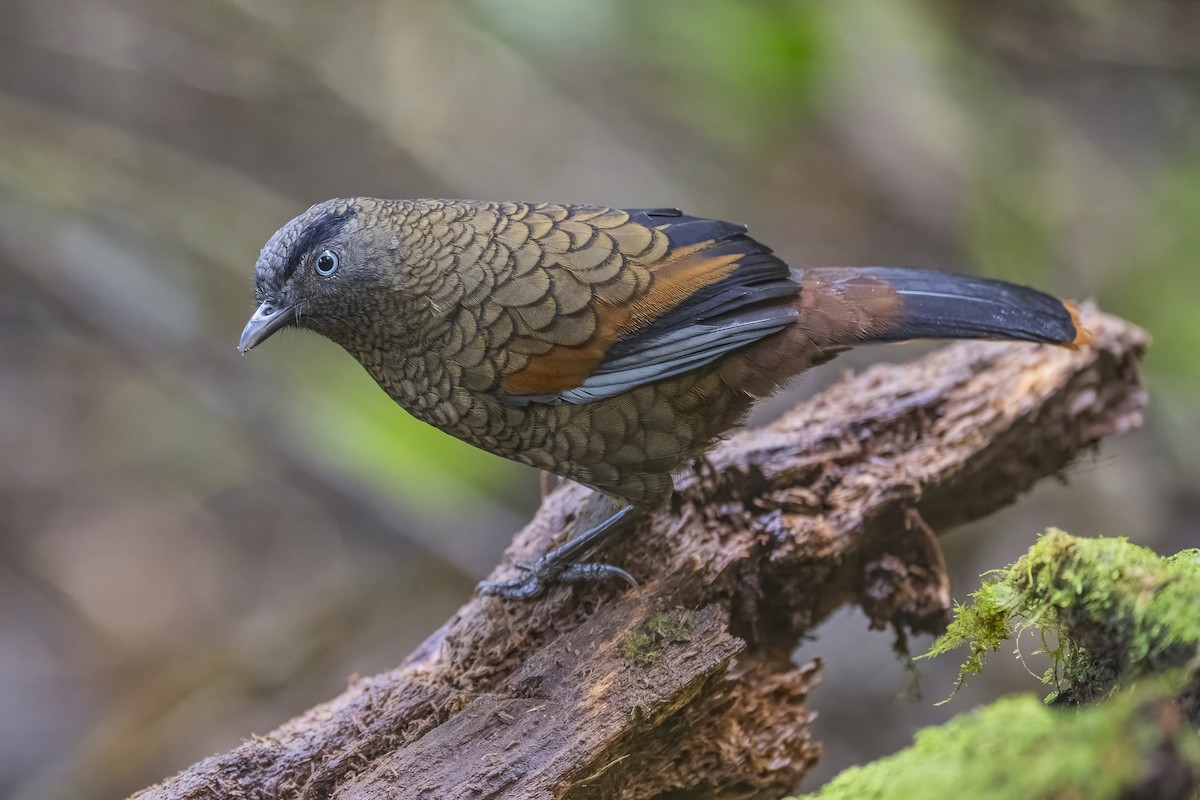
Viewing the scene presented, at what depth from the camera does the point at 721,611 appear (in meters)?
3.07

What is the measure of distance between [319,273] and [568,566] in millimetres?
1287

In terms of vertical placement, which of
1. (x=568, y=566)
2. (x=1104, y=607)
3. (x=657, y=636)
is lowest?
(x=1104, y=607)

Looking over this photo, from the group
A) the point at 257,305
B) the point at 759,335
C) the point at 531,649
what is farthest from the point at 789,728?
the point at 257,305

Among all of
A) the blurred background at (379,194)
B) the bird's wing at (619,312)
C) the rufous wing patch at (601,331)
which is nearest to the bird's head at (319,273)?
the bird's wing at (619,312)

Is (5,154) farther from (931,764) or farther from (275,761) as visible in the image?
(931,764)

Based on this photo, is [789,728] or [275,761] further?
[789,728]

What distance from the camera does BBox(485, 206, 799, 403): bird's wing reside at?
3.24 metres

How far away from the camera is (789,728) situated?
339 centimetres

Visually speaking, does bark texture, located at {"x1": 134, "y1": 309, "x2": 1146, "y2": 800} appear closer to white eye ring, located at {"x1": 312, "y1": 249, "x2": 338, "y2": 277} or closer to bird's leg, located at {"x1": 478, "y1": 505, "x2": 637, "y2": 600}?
bird's leg, located at {"x1": 478, "y1": 505, "x2": 637, "y2": 600}

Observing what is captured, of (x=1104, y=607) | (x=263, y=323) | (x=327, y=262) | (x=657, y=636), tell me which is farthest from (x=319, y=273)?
(x=1104, y=607)

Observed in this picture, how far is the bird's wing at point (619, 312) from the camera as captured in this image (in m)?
3.24

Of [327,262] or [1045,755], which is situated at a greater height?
[327,262]

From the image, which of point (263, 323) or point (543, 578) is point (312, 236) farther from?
point (543, 578)

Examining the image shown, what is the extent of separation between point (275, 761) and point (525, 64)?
5.39m
